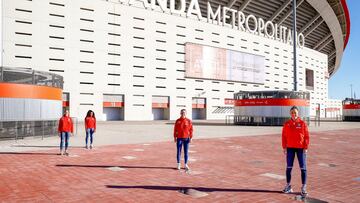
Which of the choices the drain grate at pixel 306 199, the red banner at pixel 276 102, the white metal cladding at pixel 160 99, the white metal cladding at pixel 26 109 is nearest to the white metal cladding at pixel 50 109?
the white metal cladding at pixel 26 109

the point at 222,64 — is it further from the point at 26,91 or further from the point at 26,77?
the point at 26,91

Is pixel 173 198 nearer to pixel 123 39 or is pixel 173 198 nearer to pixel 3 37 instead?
pixel 3 37

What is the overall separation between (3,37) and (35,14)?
4.56 m

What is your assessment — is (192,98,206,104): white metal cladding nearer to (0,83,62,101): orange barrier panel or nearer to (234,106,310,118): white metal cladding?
(234,106,310,118): white metal cladding

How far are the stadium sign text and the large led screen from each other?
4.89 metres

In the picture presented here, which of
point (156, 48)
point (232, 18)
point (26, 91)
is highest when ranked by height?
point (232, 18)

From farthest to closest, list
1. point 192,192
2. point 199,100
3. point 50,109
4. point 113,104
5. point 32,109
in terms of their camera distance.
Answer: point 199,100 → point 113,104 → point 50,109 → point 32,109 → point 192,192

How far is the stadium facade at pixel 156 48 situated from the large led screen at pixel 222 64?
0.17m

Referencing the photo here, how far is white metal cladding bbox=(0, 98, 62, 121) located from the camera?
15031mm

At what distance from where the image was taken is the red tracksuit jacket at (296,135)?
5965 mm

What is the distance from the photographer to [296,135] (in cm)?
602

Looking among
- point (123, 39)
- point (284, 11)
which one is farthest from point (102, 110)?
point (284, 11)

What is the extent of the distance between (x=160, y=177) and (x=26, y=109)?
1105cm

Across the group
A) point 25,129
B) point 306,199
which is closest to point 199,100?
point 25,129
